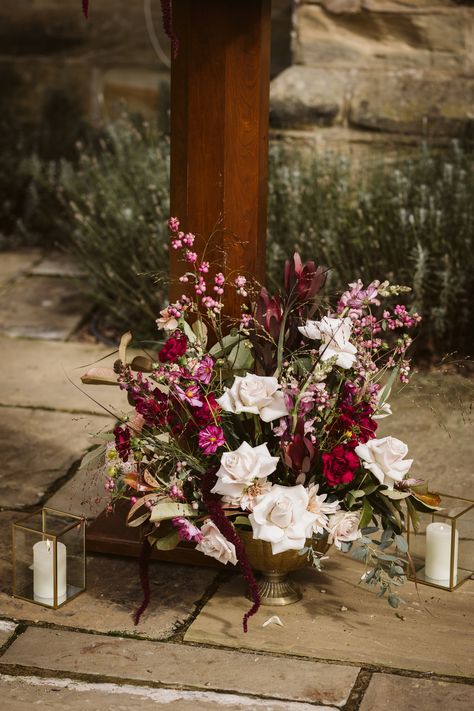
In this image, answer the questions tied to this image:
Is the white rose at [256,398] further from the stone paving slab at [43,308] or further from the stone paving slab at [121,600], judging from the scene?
the stone paving slab at [43,308]

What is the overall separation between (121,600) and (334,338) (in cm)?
88

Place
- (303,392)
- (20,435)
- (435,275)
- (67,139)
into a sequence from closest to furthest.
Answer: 1. (303,392)
2. (20,435)
3. (435,275)
4. (67,139)

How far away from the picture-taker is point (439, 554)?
3002 millimetres

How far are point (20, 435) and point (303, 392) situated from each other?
5.21 ft

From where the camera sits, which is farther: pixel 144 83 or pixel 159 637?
pixel 144 83

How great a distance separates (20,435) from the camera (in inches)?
157

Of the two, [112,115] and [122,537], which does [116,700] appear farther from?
[112,115]

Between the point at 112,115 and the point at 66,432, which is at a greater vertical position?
the point at 112,115

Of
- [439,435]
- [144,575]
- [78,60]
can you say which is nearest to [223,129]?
[144,575]

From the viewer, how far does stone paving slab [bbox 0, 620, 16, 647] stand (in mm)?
2736

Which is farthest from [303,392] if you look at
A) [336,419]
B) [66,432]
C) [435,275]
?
[435,275]

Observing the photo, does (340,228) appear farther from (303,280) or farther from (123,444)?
(123,444)

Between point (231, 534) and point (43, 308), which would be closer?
point (231, 534)

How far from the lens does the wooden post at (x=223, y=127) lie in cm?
284
